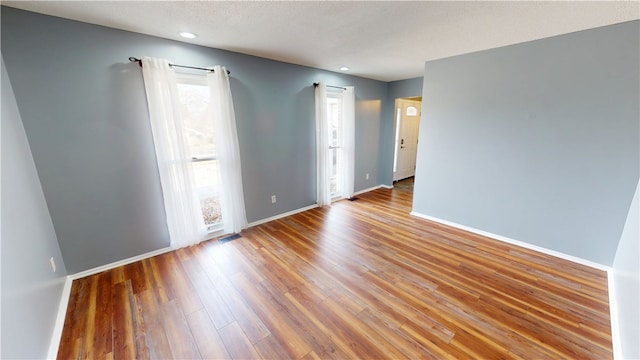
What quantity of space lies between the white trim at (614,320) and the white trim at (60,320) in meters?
3.57

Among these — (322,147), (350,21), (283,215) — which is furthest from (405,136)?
(350,21)

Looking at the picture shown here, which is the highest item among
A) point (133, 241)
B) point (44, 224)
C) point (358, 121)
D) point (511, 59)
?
point (511, 59)

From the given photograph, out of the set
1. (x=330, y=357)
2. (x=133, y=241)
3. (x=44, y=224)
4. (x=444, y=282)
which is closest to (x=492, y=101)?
(x=444, y=282)

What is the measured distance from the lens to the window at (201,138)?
271 centimetres

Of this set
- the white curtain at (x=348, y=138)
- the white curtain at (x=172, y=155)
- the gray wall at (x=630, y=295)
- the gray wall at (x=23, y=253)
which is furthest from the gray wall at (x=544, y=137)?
the gray wall at (x=23, y=253)

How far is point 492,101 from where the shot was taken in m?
2.84

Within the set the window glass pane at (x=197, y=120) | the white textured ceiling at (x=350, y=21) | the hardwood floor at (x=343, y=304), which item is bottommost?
the hardwood floor at (x=343, y=304)

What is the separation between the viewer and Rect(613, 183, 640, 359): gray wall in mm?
1295

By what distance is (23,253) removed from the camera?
1466mm

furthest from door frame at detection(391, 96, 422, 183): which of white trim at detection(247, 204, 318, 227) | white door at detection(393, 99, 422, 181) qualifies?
white trim at detection(247, 204, 318, 227)

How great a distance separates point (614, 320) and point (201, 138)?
4.14m

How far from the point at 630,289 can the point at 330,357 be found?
6.64 ft

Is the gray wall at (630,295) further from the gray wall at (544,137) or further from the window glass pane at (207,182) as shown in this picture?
the window glass pane at (207,182)

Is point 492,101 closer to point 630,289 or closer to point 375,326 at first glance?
point 630,289
